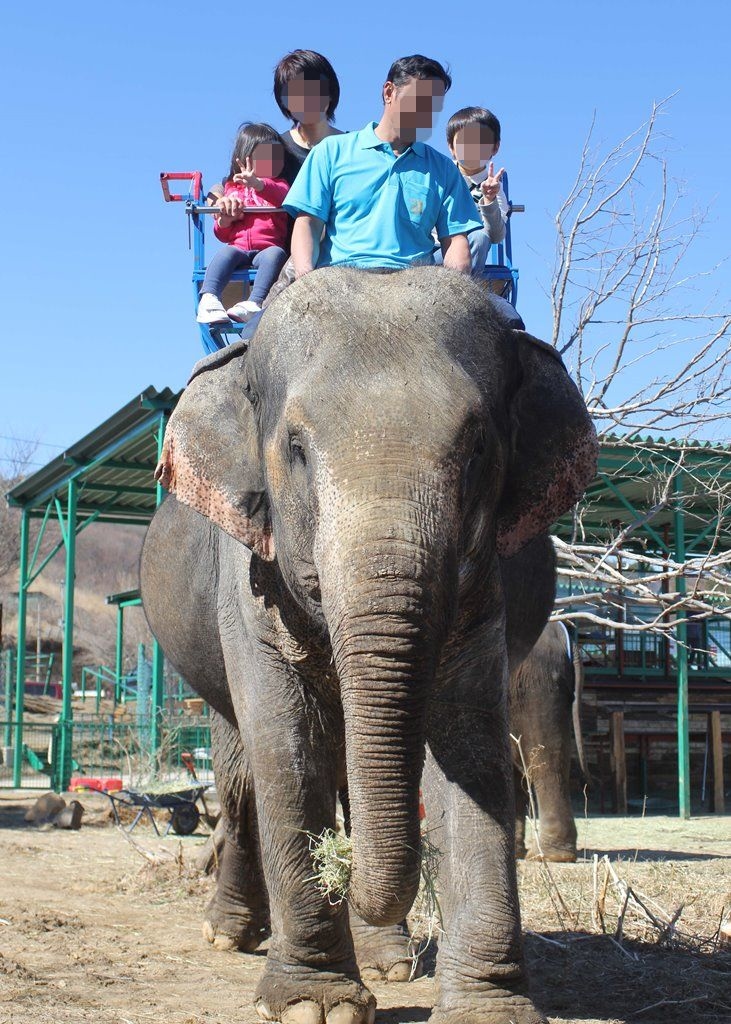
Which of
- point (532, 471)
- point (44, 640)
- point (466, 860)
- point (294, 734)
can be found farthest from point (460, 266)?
point (44, 640)

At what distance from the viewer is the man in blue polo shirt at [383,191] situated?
16.7 feet

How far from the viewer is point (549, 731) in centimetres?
1116

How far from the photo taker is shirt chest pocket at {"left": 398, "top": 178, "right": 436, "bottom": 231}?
5.12 metres

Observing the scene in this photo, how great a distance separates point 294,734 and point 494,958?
1.07 metres

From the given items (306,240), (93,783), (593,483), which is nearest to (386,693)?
(306,240)

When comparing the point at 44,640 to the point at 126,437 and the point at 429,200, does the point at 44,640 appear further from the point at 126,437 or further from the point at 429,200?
the point at 429,200

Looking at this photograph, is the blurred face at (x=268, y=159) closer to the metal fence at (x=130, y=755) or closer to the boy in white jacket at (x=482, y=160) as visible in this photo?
the boy in white jacket at (x=482, y=160)

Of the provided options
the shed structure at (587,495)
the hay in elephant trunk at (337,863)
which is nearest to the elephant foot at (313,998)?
the hay in elephant trunk at (337,863)

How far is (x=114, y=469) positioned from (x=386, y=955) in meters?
15.5

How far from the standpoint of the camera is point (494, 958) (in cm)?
421

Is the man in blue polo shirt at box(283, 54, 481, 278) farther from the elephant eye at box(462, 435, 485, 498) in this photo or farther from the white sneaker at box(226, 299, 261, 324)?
the elephant eye at box(462, 435, 485, 498)

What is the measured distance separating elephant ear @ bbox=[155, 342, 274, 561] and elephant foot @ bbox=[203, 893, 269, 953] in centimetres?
299

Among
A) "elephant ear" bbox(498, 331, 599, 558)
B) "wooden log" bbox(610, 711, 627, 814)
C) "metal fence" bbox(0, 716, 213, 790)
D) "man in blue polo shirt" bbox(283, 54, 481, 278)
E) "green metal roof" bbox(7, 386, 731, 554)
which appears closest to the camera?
"elephant ear" bbox(498, 331, 599, 558)

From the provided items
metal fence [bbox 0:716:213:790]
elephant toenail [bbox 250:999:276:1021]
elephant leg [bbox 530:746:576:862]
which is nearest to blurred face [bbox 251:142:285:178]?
elephant toenail [bbox 250:999:276:1021]
